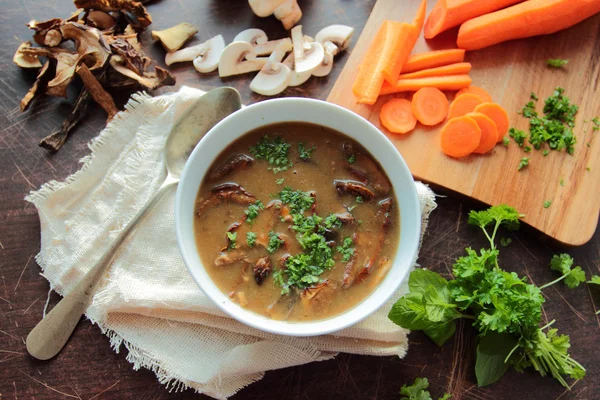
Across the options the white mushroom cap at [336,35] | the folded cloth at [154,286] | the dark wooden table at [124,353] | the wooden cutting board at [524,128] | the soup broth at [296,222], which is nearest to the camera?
the soup broth at [296,222]

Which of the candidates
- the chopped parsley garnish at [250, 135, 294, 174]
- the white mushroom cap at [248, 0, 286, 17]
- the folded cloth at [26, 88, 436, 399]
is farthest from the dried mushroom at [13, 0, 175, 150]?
the chopped parsley garnish at [250, 135, 294, 174]

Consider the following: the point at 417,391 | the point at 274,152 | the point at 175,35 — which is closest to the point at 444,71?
the point at 274,152

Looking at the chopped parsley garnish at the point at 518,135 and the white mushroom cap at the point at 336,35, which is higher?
the white mushroom cap at the point at 336,35

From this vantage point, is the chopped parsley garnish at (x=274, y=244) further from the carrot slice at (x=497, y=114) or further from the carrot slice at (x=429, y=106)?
the carrot slice at (x=497, y=114)

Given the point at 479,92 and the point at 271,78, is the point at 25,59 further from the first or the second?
the point at 479,92

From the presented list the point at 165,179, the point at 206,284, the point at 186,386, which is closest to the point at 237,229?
the point at 206,284

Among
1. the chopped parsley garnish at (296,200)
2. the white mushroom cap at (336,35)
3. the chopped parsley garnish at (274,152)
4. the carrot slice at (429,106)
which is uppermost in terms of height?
the white mushroom cap at (336,35)

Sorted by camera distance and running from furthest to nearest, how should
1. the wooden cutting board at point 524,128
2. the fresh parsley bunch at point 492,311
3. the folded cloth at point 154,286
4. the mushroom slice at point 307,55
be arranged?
the mushroom slice at point 307,55 < the wooden cutting board at point 524,128 < the folded cloth at point 154,286 < the fresh parsley bunch at point 492,311

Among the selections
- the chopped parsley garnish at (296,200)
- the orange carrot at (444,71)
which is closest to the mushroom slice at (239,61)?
the orange carrot at (444,71)
